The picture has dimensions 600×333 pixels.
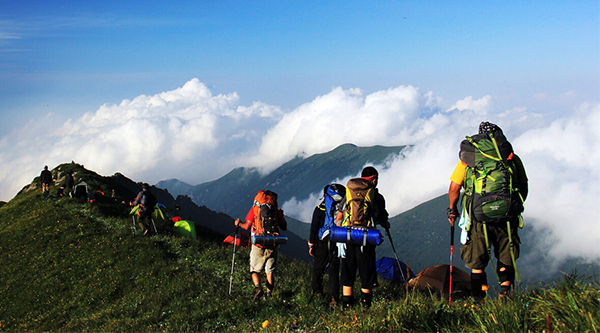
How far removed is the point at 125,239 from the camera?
53.5 ft

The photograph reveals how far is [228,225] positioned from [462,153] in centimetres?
14748

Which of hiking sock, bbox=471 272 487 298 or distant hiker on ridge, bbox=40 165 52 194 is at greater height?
distant hiker on ridge, bbox=40 165 52 194

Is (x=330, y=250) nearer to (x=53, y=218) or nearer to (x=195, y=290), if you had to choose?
(x=195, y=290)

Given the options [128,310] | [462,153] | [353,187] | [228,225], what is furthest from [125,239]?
[228,225]

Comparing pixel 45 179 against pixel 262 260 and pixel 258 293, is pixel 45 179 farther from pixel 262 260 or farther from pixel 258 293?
pixel 258 293

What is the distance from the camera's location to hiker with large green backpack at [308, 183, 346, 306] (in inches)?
312

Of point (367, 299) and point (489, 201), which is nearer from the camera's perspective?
point (489, 201)

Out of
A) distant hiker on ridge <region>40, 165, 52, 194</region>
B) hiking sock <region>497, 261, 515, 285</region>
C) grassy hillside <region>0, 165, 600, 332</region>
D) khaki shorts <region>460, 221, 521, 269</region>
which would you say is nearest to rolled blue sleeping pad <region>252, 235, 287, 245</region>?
grassy hillside <region>0, 165, 600, 332</region>

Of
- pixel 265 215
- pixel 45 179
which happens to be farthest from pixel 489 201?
pixel 45 179

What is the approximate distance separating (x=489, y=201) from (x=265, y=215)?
4.85m

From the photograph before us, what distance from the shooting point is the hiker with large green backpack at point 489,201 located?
5938 mm

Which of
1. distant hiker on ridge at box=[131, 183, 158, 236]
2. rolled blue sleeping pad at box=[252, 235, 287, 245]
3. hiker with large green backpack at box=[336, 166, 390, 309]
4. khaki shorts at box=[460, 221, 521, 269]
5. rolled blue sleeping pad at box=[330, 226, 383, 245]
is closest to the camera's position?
khaki shorts at box=[460, 221, 521, 269]

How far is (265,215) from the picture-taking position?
8.93m

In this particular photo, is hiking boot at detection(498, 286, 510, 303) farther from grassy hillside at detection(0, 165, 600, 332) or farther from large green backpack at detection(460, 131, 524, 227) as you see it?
large green backpack at detection(460, 131, 524, 227)
